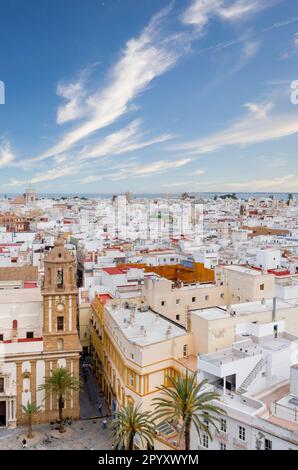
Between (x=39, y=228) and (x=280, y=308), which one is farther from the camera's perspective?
(x=39, y=228)

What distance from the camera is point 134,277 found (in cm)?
3478

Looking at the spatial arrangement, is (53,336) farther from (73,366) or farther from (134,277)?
(134,277)

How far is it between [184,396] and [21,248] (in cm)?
3906

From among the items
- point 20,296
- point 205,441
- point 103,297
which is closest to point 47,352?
point 20,296

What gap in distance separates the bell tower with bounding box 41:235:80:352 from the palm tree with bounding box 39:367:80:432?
1.20 meters

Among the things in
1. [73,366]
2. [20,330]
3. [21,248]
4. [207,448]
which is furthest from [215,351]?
[21,248]

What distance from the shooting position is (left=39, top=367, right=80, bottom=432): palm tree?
2048cm

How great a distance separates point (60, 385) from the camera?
814 inches

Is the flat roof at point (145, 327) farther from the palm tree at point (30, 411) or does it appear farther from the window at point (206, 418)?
the palm tree at point (30, 411)

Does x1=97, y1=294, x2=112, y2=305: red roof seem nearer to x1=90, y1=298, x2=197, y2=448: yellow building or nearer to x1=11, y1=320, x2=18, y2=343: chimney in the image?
x1=90, y1=298, x2=197, y2=448: yellow building

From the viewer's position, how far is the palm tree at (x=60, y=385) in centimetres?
2048

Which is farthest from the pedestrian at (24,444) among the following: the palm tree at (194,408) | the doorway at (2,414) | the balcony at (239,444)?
the balcony at (239,444)

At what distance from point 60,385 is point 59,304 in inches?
147
